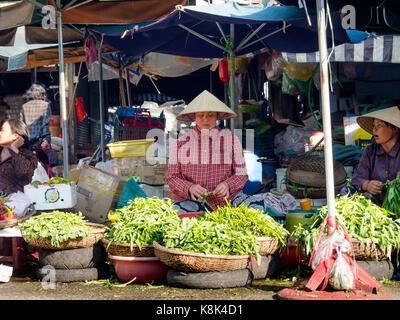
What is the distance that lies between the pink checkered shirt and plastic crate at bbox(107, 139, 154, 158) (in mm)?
2096

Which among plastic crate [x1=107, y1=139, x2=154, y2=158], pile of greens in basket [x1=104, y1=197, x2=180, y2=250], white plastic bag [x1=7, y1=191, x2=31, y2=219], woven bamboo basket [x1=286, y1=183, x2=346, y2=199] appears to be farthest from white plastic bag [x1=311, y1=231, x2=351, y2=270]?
plastic crate [x1=107, y1=139, x2=154, y2=158]

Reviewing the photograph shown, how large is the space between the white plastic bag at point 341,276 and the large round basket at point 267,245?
2.70 feet

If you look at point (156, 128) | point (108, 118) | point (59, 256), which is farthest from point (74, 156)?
point (59, 256)

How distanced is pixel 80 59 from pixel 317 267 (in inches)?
315

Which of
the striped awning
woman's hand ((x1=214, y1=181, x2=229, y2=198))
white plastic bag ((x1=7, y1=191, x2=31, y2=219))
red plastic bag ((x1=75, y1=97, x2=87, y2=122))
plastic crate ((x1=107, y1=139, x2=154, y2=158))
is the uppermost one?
the striped awning

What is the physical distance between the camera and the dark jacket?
7.12m

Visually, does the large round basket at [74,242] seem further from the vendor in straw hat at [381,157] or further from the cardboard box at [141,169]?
the cardboard box at [141,169]

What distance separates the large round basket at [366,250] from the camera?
4938mm

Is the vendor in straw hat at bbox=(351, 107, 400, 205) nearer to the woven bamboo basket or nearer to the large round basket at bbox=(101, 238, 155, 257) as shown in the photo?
the woven bamboo basket

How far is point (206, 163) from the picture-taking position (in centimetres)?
678

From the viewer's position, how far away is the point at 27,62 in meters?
11.2

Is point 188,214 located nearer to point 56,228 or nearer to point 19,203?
point 56,228

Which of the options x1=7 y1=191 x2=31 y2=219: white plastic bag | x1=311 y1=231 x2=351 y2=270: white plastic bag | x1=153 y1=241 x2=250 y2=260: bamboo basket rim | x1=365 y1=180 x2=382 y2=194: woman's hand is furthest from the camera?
x1=7 y1=191 x2=31 y2=219: white plastic bag

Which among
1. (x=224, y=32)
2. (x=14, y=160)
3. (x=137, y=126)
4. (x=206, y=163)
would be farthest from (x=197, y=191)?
(x=137, y=126)
